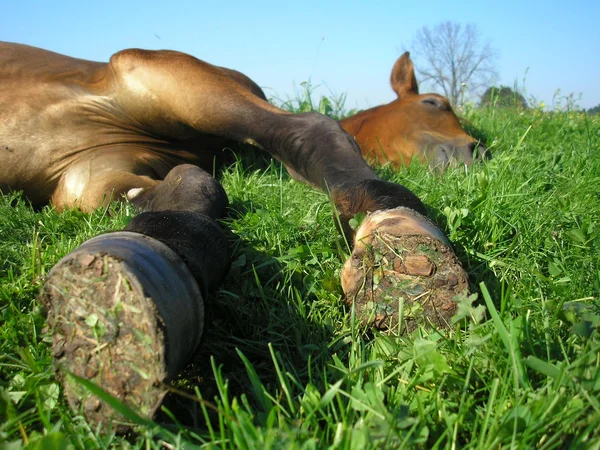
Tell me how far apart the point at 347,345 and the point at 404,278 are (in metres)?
0.26

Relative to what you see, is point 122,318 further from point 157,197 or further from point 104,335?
point 157,197

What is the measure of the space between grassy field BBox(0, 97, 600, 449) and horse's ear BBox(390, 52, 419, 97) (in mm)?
2426

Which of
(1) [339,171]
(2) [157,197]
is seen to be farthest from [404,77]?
(2) [157,197]

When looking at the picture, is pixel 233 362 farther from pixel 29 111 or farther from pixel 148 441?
pixel 29 111

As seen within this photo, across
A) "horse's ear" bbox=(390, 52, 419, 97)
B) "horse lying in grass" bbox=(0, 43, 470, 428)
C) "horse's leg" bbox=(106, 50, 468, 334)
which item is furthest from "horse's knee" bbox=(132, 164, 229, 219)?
"horse's ear" bbox=(390, 52, 419, 97)

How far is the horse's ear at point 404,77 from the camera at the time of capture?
512 centimetres

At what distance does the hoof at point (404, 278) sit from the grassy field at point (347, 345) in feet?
0.21

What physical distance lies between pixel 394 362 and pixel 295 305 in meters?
0.45

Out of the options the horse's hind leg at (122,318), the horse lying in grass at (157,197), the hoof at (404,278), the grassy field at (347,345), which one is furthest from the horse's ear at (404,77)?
the horse's hind leg at (122,318)

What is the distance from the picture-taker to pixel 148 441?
3.62 ft

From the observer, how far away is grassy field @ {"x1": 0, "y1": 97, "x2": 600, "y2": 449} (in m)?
1.11

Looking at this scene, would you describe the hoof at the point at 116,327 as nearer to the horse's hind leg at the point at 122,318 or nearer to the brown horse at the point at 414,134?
the horse's hind leg at the point at 122,318

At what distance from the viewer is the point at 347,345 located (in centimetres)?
163

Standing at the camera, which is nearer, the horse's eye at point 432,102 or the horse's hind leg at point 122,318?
the horse's hind leg at point 122,318
